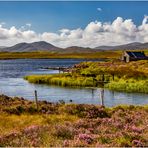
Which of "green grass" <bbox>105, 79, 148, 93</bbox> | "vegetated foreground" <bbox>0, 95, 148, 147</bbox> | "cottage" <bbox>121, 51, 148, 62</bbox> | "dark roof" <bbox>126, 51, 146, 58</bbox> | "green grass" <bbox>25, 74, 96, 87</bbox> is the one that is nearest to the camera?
"vegetated foreground" <bbox>0, 95, 148, 147</bbox>

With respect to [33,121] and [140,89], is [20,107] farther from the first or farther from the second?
[140,89]

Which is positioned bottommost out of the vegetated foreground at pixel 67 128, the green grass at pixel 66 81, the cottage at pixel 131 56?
the green grass at pixel 66 81

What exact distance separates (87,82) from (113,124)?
56684 mm

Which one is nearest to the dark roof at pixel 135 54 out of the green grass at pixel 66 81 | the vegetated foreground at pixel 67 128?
the green grass at pixel 66 81

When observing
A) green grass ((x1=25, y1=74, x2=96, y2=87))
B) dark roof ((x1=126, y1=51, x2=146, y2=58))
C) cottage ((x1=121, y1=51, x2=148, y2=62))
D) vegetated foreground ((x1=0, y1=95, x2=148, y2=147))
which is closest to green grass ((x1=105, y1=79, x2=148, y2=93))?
green grass ((x1=25, y1=74, x2=96, y2=87))

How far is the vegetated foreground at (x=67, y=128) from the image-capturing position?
1511 centimetres

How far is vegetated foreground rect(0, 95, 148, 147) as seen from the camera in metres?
15.1

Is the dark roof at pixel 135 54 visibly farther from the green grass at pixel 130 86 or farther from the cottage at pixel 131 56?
the green grass at pixel 130 86

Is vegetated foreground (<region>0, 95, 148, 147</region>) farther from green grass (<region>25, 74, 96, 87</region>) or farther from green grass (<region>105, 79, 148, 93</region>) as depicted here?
green grass (<region>25, 74, 96, 87</region>)

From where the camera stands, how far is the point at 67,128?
17656mm

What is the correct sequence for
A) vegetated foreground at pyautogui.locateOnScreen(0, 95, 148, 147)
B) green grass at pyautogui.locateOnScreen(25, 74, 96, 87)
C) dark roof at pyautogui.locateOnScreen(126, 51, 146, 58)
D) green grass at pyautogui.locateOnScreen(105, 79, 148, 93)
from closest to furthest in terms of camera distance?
vegetated foreground at pyautogui.locateOnScreen(0, 95, 148, 147), green grass at pyautogui.locateOnScreen(105, 79, 148, 93), green grass at pyautogui.locateOnScreen(25, 74, 96, 87), dark roof at pyautogui.locateOnScreen(126, 51, 146, 58)

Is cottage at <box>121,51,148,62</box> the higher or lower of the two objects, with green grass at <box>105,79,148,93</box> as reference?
higher

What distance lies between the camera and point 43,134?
647 inches

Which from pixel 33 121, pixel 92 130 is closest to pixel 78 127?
pixel 92 130
